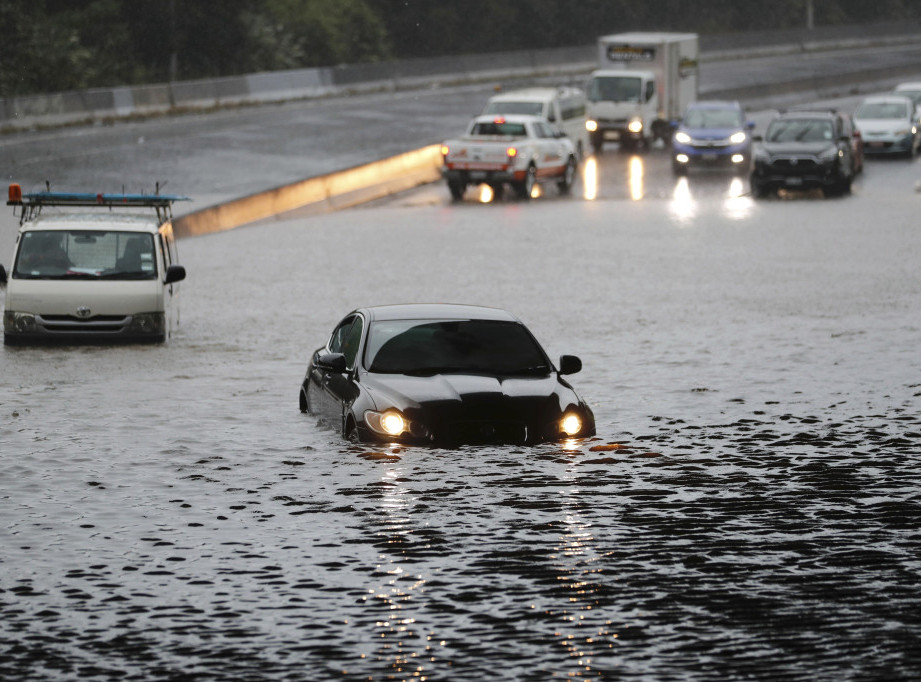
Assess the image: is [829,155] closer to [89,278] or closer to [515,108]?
[515,108]

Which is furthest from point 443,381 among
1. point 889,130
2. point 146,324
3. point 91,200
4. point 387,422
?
point 889,130

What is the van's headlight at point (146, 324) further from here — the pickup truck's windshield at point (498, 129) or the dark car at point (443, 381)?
the pickup truck's windshield at point (498, 129)

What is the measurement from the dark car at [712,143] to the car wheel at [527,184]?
5.51 metres

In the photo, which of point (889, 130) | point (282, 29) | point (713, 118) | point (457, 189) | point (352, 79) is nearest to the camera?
point (457, 189)

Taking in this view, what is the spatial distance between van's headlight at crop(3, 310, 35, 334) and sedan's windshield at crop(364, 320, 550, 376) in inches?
285

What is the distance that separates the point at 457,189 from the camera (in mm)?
39656

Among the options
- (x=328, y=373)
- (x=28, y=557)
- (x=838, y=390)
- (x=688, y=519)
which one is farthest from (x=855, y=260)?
(x=28, y=557)

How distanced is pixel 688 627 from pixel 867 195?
3201 centimetres

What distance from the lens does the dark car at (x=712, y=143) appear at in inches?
1736

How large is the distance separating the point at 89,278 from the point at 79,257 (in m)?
0.62

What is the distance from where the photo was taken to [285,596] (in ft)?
30.3

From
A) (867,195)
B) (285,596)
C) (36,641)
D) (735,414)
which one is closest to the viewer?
(36,641)

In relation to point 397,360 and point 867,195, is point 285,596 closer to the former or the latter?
point 397,360

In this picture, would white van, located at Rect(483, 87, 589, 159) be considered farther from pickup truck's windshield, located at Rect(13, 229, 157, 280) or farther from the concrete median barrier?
pickup truck's windshield, located at Rect(13, 229, 157, 280)
